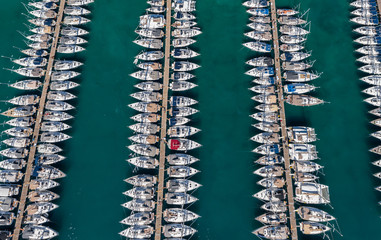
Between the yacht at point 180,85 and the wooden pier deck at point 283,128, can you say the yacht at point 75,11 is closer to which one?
the yacht at point 180,85

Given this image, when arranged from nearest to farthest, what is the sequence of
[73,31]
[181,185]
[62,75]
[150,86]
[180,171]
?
[181,185] < [180,171] < [150,86] < [62,75] < [73,31]

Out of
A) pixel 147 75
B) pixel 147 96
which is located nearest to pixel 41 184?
pixel 147 96

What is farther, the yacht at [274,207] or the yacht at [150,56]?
the yacht at [150,56]

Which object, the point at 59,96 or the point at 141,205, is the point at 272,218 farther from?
the point at 59,96

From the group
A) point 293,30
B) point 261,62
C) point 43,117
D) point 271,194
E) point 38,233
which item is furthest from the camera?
point 293,30

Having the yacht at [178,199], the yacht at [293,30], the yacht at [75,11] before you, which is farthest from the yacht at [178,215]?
the yacht at [75,11]

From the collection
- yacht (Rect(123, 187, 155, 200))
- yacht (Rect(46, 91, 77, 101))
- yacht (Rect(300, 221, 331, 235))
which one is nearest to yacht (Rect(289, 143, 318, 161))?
yacht (Rect(300, 221, 331, 235))
